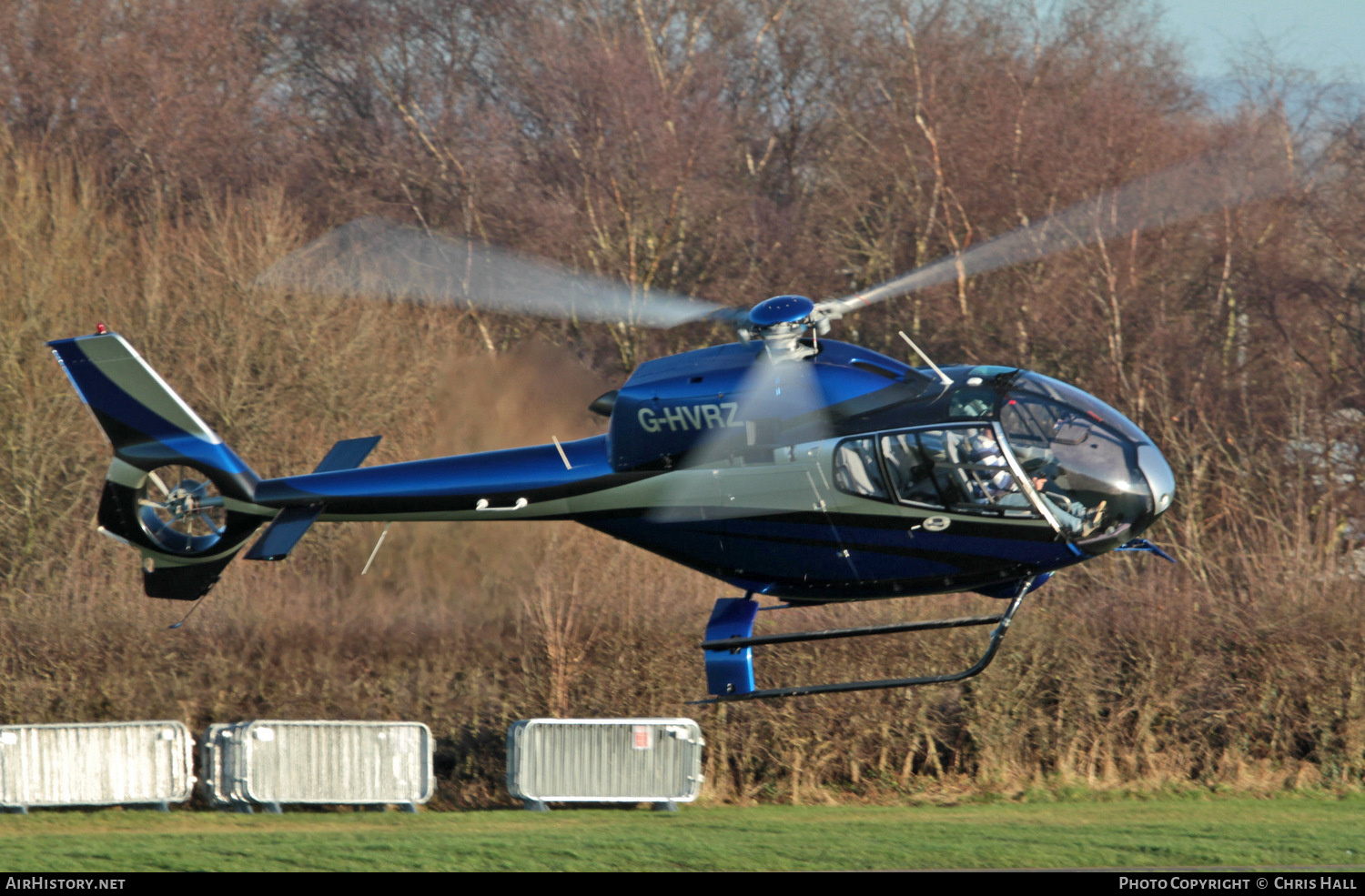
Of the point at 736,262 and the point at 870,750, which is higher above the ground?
the point at 736,262

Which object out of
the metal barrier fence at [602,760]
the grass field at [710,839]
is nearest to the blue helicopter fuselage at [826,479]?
the grass field at [710,839]

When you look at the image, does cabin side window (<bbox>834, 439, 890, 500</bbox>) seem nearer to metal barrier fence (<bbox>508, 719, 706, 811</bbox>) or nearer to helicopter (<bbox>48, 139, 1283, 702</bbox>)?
helicopter (<bbox>48, 139, 1283, 702</bbox>)

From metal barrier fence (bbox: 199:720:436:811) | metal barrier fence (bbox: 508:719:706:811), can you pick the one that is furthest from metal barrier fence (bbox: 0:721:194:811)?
metal barrier fence (bbox: 508:719:706:811)

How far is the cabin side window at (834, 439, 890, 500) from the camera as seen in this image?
986cm

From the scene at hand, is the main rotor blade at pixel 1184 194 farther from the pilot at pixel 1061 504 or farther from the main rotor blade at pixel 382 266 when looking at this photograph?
the pilot at pixel 1061 504

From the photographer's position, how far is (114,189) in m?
30.5

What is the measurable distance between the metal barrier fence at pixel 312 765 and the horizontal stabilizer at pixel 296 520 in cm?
790

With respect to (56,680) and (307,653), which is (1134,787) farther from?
(56,680)

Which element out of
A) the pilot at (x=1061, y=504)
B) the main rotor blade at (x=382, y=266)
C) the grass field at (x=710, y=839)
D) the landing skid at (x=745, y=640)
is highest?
the main rotor blade at (x=382, y=266)

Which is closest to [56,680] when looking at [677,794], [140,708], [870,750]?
[140,708]

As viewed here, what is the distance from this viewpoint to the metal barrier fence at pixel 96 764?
18.7 metres

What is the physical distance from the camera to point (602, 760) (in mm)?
19031

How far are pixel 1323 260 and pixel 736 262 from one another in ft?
39.9

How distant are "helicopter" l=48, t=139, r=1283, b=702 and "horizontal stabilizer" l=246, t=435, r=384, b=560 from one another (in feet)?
0.07
